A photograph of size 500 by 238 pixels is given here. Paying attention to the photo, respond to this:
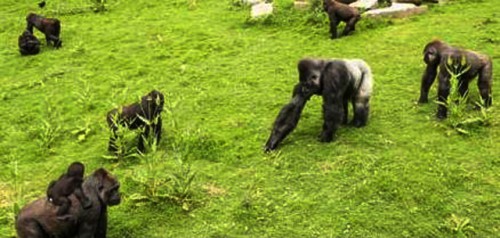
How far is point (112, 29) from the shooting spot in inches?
544

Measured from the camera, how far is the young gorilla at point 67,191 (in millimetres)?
5414

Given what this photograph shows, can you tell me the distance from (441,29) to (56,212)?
28.0ft

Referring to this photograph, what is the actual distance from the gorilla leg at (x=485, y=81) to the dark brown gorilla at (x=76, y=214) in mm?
5033

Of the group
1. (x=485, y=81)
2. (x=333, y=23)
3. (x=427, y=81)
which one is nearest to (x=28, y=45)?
(x=333, y=23)

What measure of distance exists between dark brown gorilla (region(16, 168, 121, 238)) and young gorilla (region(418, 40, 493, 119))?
4.50m

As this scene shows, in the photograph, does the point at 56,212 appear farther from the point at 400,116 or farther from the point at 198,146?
A: the point at 400,116

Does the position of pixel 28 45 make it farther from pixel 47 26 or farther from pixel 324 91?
pixel 324 91

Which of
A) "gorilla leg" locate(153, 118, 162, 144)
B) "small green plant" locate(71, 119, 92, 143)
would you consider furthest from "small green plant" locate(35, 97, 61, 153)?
"gorilla leg" locate(153, 118, 162, 144)

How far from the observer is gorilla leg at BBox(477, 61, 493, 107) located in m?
8.10

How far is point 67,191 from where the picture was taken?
548cm

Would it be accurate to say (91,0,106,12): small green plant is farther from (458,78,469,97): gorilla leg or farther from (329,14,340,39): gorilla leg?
(458,78,469,97): gorilla leg

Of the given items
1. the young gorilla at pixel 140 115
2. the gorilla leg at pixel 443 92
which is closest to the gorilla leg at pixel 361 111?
the gorilla leg at pixel 443 92

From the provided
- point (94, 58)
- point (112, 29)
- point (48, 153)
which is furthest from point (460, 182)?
point (112, 29)

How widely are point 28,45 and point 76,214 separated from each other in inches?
303
